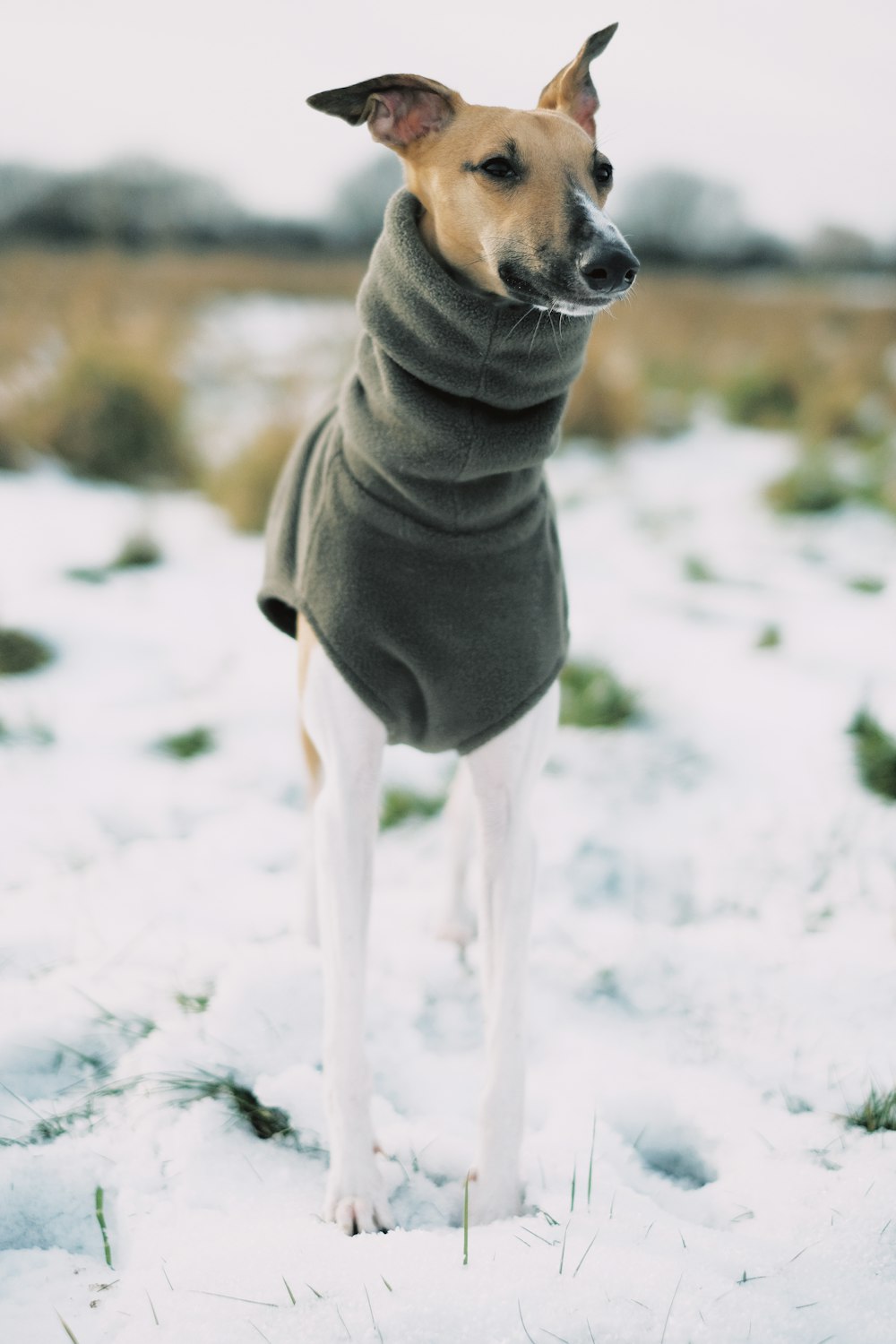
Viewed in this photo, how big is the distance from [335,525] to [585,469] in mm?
6114

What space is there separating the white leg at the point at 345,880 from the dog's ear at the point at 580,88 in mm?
1307

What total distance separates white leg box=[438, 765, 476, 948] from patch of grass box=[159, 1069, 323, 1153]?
821 mm

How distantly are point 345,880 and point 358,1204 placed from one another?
0.60 m

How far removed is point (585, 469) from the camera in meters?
7.96

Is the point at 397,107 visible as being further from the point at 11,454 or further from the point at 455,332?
the point at 11,454

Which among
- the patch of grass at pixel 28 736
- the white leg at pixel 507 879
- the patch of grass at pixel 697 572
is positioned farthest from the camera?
the patch of grass at pixel 697 572

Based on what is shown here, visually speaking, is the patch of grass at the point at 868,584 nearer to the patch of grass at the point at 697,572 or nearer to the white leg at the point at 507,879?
the patch of grass at the point at 697,572

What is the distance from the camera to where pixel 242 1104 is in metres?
2.13

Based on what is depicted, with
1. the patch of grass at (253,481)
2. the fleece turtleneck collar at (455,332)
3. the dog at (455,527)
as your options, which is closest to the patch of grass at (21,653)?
the patch of grass at (253,481)

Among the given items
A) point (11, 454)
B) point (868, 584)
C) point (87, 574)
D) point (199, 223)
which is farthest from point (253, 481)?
point (199, 223)

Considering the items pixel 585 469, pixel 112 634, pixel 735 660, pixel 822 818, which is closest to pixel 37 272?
pixel 585 469

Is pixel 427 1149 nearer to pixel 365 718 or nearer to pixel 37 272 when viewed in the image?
pixel 365 718

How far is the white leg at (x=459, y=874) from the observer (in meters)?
2.87

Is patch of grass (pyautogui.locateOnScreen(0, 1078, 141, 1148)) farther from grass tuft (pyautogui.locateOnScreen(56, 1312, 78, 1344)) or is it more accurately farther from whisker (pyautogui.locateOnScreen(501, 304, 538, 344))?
whisker (pyautogui.locateOnScreen(501, 304, 538, 344))
